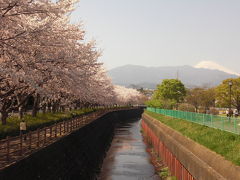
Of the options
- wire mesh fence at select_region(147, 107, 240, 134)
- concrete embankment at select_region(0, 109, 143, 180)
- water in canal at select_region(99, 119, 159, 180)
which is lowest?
water in canal at select_region(99, 119, 159, 180)

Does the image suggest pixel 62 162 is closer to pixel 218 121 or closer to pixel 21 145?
pixel 21 145

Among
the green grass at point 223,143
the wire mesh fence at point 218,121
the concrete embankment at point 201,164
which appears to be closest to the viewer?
the concrete embankment at point 201,164

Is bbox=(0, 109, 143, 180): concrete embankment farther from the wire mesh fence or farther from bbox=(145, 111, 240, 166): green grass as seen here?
the wire mesh fence

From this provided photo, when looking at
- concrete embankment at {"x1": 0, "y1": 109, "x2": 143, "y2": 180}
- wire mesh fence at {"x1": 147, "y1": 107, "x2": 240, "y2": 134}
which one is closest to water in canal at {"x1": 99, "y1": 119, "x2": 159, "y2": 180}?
concrete embankment at {"x1": 0, "y1": 109, "x2": 143, "y2": 180}

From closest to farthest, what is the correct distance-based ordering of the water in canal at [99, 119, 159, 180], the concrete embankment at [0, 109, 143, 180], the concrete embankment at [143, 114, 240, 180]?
the concrete embankment at [143, 114, 240, 180] < the concrete embankment at [0, 109, 143, 180] < the water in canal at [99, 119, 159, 180]

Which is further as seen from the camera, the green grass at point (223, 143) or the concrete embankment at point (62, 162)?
the concrete embankment at point (62, 162)

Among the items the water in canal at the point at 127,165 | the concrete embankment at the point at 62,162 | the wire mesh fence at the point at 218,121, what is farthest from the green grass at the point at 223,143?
the water in canal at the point at 127,165

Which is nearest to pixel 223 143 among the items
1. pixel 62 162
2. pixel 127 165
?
pixel 62 162

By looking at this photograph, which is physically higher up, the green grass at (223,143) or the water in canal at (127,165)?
the green grass at (223,143)

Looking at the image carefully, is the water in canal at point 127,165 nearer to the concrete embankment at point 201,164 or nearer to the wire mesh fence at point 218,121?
the wire mesh fence at point 218,121

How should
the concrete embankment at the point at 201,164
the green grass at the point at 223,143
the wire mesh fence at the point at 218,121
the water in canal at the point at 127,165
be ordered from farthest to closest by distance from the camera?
the water in canal at the point at 127,165 < the wire mesh fence at the point at 218,121 < the green grass at the point at 223,143 < the concrete embankment at the point at 201,164

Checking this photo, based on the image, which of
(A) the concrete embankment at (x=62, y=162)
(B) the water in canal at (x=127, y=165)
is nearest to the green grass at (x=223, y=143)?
(A) the concrete embankment at (x=62, y=162)

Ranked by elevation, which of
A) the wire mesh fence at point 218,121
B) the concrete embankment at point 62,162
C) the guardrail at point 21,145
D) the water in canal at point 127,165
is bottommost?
the water in canal at point 127,165

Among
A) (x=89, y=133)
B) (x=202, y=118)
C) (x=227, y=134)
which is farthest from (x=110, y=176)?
(x=227, y=134)
